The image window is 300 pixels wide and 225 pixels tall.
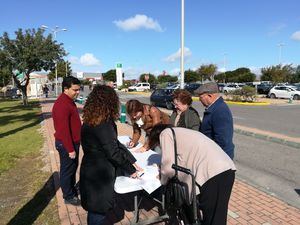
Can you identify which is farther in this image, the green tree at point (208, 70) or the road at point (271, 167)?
the green tree at point (208, 70)

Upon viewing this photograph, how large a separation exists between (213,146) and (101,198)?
1.25 m

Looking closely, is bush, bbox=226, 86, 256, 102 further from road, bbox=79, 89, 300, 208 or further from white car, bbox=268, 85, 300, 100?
road, bbox=79, 89, 300, 208

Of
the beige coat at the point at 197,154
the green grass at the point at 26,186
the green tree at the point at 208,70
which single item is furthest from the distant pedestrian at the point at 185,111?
the green tree at the point at 208,70

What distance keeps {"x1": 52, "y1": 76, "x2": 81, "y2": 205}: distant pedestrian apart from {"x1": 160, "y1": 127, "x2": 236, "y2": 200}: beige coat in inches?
90.0

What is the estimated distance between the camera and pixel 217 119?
3607 mm

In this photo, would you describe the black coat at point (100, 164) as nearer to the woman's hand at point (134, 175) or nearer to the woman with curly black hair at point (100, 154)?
the woman with curly black hair at point (100, 154)

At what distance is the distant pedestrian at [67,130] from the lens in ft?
16.0

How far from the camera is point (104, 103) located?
3418 mm

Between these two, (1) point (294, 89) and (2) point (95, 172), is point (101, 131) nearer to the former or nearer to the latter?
(2) point (95, 172)

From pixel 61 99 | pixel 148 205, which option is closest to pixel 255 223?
pixel 148 205

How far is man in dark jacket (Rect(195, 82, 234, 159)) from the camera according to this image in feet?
11.8

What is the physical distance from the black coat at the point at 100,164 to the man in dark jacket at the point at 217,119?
975 mm

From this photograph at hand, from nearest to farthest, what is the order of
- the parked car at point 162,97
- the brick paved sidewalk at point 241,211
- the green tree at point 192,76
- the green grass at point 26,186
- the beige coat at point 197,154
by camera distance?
the beige coat at point 197,154 < the brick paved sidewalk at point 241,211 < the green grass at point 26,186 < the parked car at point 162,97 < the green tree at point 192,76

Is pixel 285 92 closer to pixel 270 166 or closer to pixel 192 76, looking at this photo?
pixel 270 166
